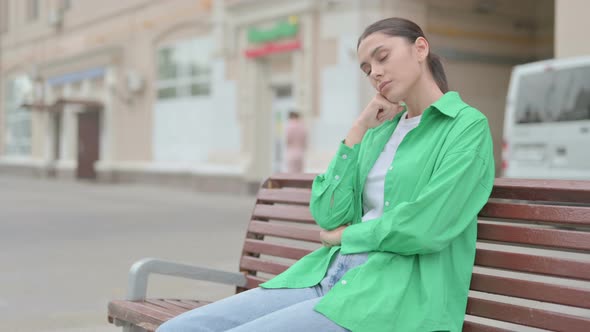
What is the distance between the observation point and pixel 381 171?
2.71 meters

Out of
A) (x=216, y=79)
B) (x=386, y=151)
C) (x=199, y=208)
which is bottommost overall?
(x=199, y=208)

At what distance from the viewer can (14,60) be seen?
33.9m

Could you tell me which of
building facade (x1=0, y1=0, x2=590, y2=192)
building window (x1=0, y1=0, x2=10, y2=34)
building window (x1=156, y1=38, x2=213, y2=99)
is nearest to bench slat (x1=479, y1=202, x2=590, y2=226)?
building facade (x1=0, y1=0, x2=590, y2=192)

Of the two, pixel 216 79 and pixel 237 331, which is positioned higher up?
pixel 216 79

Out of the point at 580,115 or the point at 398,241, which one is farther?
the point at 580,115

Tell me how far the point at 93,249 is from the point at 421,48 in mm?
6514

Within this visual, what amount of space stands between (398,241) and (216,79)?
1812 cm

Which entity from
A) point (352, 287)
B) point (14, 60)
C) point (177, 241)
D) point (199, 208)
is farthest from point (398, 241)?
point (14, 60)

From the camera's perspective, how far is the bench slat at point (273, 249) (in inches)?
132

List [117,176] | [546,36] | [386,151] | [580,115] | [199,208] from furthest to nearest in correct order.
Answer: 1. [117,176]
2. [546,36]
3. [199,208]
4. [580,115]
5. [386,151]

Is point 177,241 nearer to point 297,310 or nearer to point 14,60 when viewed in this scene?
point 297,310

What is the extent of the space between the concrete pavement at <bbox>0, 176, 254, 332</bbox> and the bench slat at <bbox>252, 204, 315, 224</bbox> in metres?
1.52

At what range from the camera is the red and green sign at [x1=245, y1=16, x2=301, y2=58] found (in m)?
17.5

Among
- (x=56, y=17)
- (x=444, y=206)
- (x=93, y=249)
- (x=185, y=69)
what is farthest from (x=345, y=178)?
(x=56, y=17)
